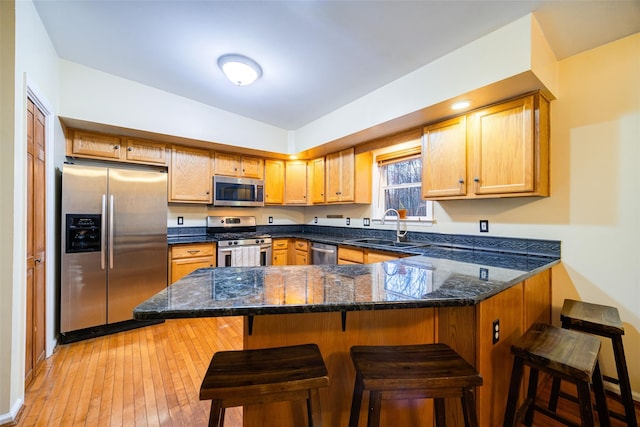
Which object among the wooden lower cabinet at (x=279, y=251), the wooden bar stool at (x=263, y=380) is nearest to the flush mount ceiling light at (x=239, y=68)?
the wooden bar stool at (x=263, y=380)

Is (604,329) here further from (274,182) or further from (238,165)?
(238,165)

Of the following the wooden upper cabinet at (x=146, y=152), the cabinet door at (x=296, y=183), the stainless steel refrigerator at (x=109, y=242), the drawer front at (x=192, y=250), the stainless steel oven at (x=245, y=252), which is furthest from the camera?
the cabinet door at (x=296, y=183)

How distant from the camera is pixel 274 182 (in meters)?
4.25

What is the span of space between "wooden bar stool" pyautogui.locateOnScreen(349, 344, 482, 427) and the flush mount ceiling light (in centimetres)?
232

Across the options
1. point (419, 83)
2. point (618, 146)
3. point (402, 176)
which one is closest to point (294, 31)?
point (419, 83)

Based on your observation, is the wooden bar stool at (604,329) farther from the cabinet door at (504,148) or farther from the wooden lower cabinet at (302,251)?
the wooden lower cabinet at (302,251)

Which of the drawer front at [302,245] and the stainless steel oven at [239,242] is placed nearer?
the stainless steel oven at [239,242]

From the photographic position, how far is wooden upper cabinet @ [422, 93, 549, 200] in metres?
1.91

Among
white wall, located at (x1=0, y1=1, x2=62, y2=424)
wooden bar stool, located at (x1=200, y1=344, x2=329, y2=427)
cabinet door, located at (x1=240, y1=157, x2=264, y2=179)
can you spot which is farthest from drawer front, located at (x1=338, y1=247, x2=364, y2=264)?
white wall, located at (x1=0, y1=1, x2=62, y2=424)

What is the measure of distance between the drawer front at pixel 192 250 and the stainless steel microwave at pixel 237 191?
2.03 feet

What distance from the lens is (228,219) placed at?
3.97 m

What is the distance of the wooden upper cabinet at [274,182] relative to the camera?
165 inches

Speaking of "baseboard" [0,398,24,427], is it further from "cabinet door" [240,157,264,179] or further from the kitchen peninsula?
"cabinet door" [240,157,264,179]

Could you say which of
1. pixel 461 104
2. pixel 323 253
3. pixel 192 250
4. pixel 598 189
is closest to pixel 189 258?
pixel 192 250
